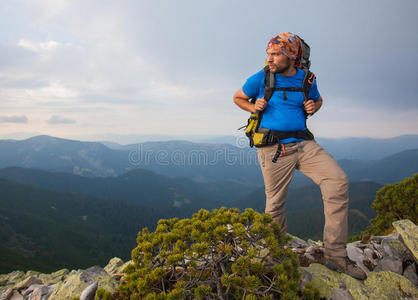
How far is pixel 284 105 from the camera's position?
451 centimetres

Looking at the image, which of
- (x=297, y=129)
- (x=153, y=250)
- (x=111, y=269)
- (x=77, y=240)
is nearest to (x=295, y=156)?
(x=297, y=129)

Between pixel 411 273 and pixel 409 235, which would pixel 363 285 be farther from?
pixel 409 235

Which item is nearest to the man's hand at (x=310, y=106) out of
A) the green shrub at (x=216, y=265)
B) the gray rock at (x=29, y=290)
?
the green shrub at (x=216, y=265)

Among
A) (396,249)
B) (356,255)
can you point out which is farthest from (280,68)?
(396,249)

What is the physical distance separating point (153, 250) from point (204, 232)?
931mm

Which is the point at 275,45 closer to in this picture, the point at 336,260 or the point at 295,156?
the point at 295,156

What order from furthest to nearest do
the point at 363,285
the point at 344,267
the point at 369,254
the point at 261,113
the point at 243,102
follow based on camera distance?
1. the point at 369,254
2. the point at 243,102
3. the point at 261,113
4. the point at 344,267
5. the point at 363,285

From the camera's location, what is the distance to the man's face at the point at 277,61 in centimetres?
422

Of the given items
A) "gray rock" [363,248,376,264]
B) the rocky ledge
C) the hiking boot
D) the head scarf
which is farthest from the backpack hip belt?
"gray rock" [363,248,376,264]

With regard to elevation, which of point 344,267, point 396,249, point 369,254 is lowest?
point 369,254

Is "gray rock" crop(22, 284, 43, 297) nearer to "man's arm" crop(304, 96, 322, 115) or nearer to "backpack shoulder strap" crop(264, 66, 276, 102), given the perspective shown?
"backpack shoulder strap" crop(264, 66, 276, 102)

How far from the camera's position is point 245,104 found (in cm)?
479

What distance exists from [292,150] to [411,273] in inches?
148

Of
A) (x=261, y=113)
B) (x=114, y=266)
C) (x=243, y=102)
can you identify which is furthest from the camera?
(x=114, y=266)
